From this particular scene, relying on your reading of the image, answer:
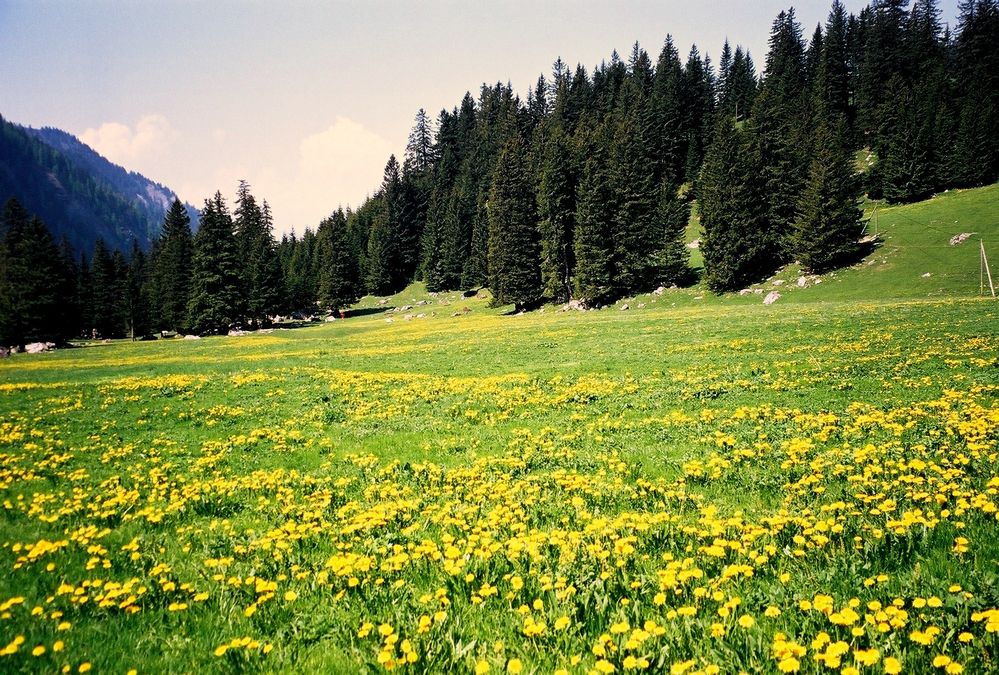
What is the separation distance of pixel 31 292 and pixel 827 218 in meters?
97.5

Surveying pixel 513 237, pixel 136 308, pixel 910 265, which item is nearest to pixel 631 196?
pixel 513 237

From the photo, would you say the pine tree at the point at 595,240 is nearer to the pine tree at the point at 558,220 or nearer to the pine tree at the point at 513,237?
the pine tree at the point at 558,220

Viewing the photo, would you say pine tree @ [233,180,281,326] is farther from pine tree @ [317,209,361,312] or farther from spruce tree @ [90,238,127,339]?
spruce tree @ [90,238,127,339]

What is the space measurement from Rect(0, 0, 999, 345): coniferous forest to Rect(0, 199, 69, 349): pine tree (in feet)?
0.72

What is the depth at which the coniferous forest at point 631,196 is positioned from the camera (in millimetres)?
59375

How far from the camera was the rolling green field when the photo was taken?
3947mm

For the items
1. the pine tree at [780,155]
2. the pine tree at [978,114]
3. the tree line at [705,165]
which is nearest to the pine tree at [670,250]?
the tree line at [705,165]

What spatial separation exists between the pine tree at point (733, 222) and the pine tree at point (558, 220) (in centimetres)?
1780

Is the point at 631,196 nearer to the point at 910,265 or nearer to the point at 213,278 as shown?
the point at 910,265

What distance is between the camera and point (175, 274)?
3024 inches

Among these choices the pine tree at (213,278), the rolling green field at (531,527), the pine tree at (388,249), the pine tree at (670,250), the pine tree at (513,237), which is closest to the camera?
A: the rolling green field at (531,527)

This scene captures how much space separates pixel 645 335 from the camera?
29797 mm

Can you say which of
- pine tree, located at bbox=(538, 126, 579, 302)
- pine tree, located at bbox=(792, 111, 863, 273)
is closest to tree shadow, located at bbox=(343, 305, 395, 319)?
pine tree, located at bbox=(538, 126, 579, 302)

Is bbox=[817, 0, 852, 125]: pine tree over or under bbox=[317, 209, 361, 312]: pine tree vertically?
over
